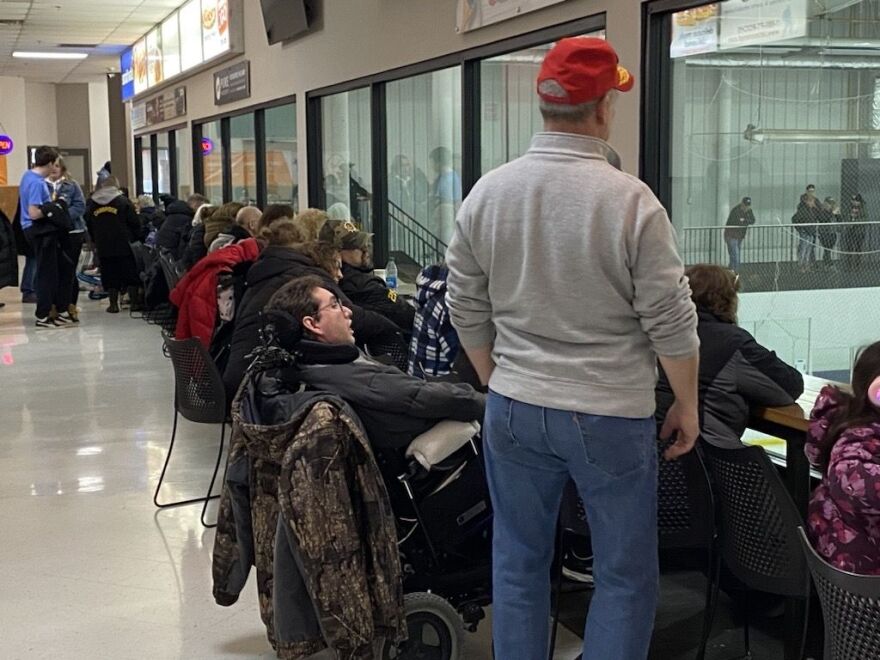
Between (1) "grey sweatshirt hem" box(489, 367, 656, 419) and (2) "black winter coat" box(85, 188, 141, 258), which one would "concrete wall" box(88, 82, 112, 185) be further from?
(1) "grey sweatshirt hem" box(489, 367, 656, 419)

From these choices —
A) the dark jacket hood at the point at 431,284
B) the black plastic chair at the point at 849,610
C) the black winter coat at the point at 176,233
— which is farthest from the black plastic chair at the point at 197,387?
the black winter coat at the point at 176,233

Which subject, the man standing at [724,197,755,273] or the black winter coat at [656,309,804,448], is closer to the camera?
the black winter coat at [656,309,804,448]

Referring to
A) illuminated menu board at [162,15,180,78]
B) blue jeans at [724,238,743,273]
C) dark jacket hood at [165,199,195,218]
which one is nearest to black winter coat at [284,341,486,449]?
blue jeans at [724,238,743,273]

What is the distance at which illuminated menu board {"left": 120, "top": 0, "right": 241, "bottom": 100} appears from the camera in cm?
978

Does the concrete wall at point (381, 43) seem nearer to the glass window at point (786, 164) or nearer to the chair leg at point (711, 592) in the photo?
the glass window at point (786, 164)

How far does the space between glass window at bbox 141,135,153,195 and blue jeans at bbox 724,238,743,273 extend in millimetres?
13194

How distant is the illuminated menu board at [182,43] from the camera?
385 inches

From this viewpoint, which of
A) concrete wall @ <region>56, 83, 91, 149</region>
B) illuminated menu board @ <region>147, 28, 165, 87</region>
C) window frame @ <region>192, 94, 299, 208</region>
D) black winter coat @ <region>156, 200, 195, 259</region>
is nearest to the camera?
black winter coat @ <region>156, 200, 195, 259</region>

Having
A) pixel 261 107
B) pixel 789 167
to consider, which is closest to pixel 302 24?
pixel 261 107

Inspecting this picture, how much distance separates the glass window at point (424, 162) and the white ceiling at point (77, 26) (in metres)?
5.70

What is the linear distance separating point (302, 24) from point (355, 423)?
5552mm

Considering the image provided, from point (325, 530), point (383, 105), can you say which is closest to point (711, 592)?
point (325, 530)

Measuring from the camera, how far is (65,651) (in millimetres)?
3135

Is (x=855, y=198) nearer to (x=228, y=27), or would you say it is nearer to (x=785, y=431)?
(x=785, y=431)
